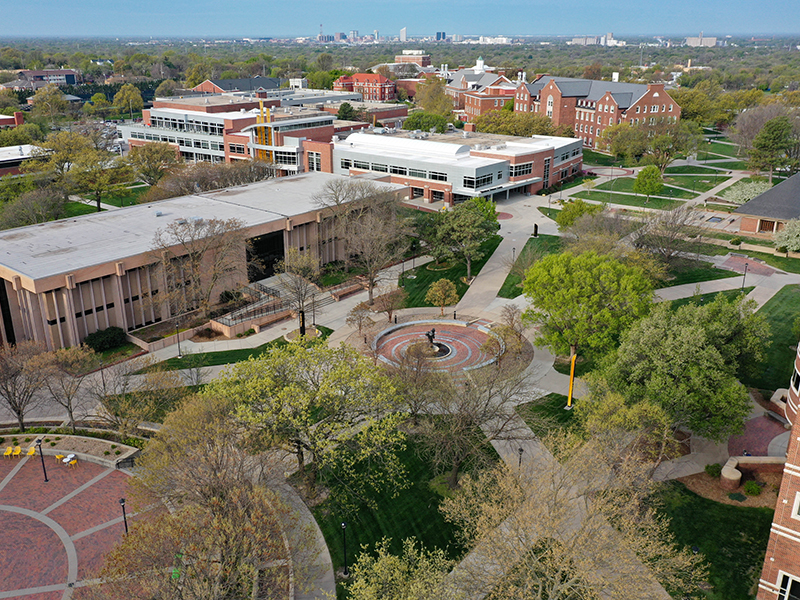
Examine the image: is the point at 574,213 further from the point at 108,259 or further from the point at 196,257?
the point at 108,259

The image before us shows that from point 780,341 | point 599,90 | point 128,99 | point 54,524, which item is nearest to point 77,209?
point 54,524

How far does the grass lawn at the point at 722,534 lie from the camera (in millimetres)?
27062

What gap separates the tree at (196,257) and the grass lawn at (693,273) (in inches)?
1535

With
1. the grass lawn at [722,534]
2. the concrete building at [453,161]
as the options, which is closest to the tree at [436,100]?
the concrete building at [453,161]

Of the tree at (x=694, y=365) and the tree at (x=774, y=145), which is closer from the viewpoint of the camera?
the tree at (x=694, y=365)

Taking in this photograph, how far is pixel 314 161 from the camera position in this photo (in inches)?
3824

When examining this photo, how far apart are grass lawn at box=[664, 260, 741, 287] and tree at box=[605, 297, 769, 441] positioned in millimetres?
24011

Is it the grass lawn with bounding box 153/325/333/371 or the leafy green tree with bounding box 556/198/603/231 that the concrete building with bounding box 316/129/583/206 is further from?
the grass lawn with bounding box 153/325/333/371

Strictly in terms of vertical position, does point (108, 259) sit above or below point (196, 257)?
above

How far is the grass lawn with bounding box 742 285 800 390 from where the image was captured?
42031 mm

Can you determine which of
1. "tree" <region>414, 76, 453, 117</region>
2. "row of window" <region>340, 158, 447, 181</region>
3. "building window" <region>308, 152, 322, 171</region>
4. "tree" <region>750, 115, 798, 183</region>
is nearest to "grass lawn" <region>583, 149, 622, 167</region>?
"tree" <region>750, 115, 798, 183</region>

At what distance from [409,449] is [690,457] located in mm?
15310

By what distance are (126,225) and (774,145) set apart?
86.5 m

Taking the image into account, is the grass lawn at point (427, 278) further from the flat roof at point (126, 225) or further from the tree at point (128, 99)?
the tree at point (128, 99)
